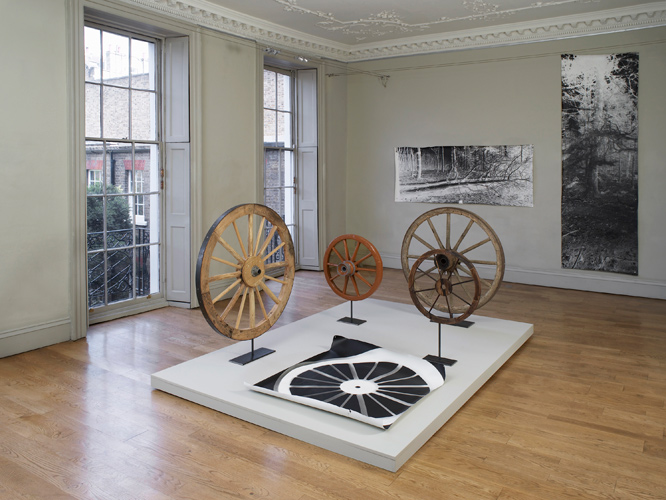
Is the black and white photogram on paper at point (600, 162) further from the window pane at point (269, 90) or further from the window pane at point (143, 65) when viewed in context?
the window pane at point (143, 65)

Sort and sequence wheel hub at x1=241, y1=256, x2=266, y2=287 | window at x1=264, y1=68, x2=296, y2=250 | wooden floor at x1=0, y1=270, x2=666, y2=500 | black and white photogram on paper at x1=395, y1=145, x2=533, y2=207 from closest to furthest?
1. wooden floor at x1=0, y1=270, x2=666, y2=500
2. wheel hub at x1=241, y1=256, x2=266, y2=287
3. black and white photogram on paper at x1=395, y1=145, x2=533, y2=207
4. window at x1=264, y1=68, x2=296, y2=250

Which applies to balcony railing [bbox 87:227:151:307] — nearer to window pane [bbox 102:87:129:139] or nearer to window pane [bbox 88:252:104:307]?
window pane [bbox 88:252:104:307]

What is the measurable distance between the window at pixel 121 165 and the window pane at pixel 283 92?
91.8 inches

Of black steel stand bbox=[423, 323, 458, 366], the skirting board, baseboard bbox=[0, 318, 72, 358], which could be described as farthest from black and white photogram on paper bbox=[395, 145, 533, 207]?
baseboard bbox=[0, 318, 72, 358]

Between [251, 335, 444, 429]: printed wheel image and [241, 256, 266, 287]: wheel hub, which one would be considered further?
[241, 256, 266, 287]: wheel hub

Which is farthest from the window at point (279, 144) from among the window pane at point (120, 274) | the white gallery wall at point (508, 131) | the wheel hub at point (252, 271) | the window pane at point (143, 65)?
the wheel hub at point (252, 271)

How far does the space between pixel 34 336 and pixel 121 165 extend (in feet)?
6.58

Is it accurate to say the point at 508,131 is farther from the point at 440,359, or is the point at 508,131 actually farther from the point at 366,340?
the point at 440,359

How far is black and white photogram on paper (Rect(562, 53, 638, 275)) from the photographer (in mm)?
7086

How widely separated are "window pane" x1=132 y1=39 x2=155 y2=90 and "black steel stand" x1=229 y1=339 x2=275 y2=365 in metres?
3.41

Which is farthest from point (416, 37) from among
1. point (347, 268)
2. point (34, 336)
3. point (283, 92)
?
point (34, 336)

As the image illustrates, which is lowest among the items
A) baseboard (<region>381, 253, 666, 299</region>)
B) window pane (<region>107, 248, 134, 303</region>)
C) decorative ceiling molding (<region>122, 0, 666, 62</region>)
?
baseboard (<region>381, 253, 666, 299</region>)

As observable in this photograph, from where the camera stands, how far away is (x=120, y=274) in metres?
6.19

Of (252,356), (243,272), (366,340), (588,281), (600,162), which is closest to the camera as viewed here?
(243,272)
